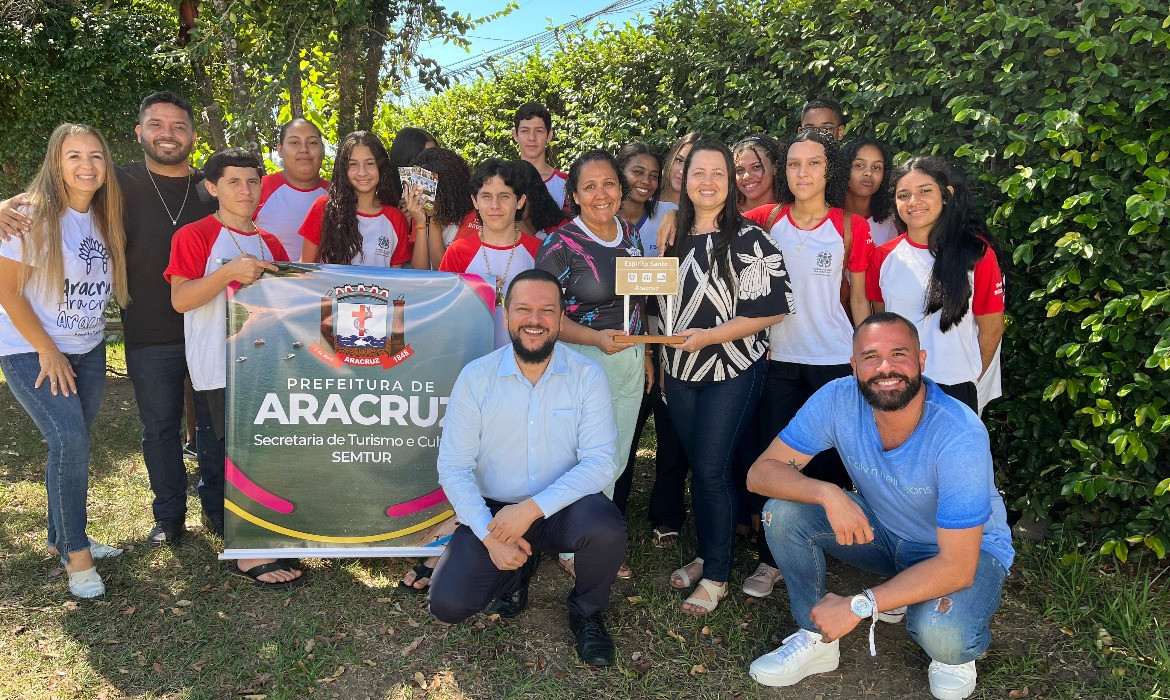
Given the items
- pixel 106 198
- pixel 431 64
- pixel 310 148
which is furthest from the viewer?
pixel 431 64

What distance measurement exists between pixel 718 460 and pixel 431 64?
393 centimetres

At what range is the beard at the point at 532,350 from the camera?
3.35m

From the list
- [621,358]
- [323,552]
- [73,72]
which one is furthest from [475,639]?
[73,72]

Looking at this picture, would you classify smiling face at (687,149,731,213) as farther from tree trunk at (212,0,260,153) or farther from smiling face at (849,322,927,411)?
tree trunk at (212,0,260,153)

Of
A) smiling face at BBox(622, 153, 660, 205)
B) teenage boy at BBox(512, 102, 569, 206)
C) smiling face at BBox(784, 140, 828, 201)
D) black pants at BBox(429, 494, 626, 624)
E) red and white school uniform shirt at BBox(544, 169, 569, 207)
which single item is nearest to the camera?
black pants at BBox(429, 494, 626, 624)

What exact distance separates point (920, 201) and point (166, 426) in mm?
3710

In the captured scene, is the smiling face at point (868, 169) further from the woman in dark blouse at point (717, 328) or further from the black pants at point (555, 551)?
the black pants at point (555, 551)

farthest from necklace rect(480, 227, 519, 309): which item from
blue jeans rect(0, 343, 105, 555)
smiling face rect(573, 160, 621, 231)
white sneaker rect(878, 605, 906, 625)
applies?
white sneaker rect(878, 605, 906, 625)

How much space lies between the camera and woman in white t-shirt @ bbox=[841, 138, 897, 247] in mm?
4008

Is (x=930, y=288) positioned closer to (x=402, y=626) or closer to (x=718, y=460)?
(x=718, y=460)

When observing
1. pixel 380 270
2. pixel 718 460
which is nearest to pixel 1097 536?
pixel 718 460

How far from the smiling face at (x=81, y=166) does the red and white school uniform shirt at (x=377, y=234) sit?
94 centimetres

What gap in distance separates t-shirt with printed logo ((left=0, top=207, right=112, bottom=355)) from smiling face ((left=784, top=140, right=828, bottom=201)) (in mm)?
3158

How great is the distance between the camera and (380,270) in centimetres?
385
